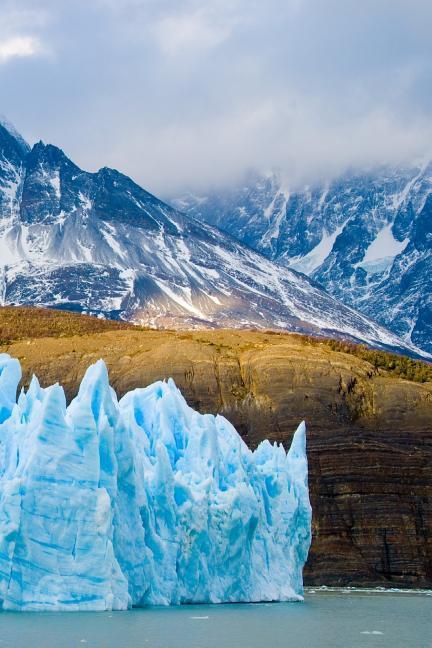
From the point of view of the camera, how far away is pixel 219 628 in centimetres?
4666

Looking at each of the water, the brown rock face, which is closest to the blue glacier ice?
the water

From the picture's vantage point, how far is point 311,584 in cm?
8438

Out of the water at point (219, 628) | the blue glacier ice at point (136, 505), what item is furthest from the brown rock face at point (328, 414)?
the water at point (219, 628)

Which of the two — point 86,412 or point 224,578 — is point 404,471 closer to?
point 224,578

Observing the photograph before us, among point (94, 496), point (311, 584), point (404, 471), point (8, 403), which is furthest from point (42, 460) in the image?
point (404, 471)

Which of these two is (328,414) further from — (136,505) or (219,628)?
(219,628)

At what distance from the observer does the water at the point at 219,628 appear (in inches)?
1655

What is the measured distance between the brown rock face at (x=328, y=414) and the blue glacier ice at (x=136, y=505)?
25608 millimetres

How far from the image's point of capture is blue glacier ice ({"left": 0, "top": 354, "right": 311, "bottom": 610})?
45.5 metres

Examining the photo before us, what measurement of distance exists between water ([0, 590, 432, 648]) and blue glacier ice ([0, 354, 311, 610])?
103cm

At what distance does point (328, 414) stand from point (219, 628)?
2003 inches

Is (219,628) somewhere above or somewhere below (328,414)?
below

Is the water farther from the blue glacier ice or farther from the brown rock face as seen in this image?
the brown rock face

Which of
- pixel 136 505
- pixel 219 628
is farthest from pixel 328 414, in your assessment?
pixel 219 628
